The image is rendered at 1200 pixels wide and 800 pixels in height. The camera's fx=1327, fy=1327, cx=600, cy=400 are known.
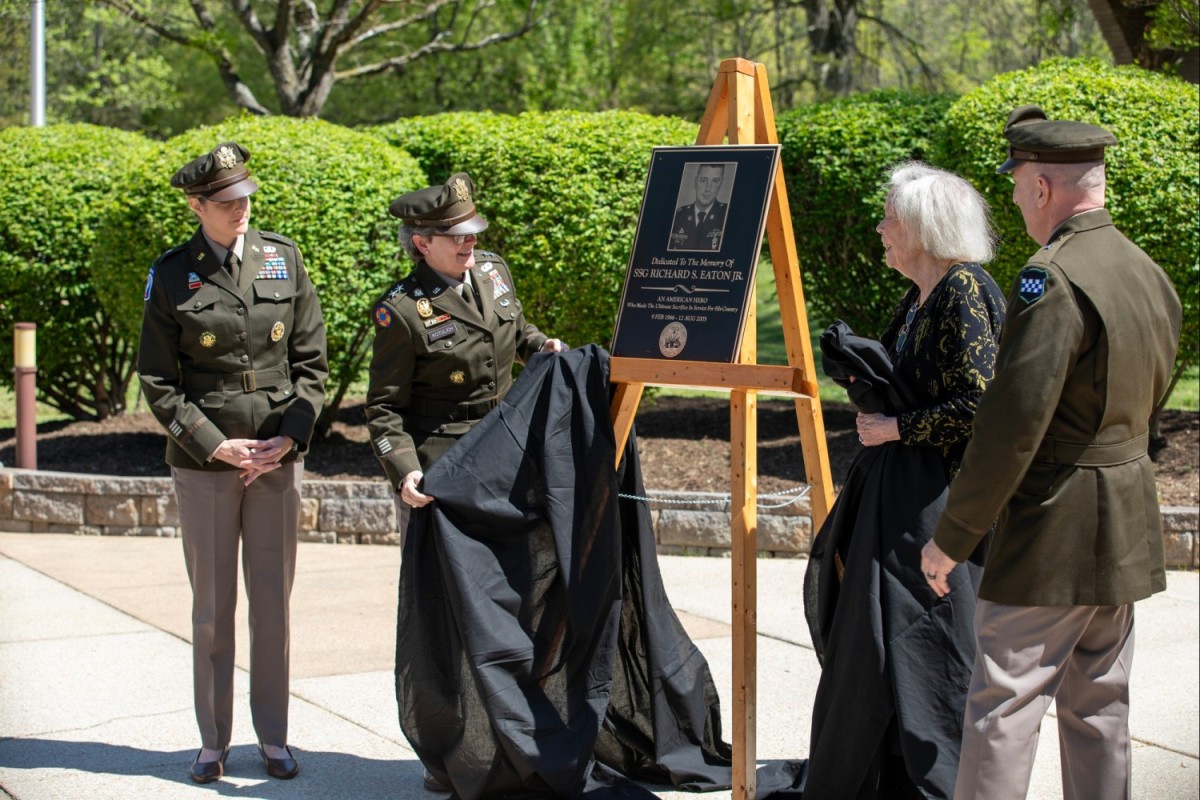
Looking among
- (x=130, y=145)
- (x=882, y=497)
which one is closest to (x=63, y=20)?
(x=130, y=145)

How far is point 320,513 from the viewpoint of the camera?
8.26 metres

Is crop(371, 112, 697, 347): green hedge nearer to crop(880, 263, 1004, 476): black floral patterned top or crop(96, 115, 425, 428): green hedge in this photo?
crop(96, 115, 425, 428): green hedge

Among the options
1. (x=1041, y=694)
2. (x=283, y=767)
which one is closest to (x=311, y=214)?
(x=283, y=767)

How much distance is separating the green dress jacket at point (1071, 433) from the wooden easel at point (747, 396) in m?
0.89

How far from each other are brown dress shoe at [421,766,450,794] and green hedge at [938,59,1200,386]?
5394 mm

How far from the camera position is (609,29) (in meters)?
24.8

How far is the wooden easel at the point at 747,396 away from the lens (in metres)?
3.98

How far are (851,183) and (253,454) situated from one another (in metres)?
5.87

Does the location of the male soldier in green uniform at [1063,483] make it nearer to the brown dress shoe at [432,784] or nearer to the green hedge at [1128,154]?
the brown dress shoe at [432,784]

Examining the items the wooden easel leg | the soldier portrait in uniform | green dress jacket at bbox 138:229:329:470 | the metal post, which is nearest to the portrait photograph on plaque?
A: the soldier portrait in uniform

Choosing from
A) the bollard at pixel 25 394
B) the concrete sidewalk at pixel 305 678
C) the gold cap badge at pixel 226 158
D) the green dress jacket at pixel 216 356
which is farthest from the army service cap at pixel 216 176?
the bollard at pixel 25 394

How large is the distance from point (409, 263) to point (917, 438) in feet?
19.0

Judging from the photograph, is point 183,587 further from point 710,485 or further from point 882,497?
point 882,497

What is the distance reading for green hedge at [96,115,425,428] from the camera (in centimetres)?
855
